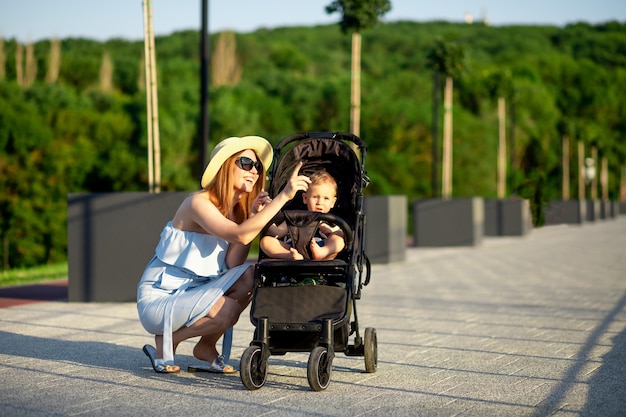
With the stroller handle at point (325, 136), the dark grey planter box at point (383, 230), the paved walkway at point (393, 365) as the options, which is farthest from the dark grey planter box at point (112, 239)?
the dark grey planter box at point (383, 230)

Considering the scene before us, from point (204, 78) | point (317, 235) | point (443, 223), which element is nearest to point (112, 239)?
point (204, 78)

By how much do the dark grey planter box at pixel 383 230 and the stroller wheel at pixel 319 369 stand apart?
12484mm

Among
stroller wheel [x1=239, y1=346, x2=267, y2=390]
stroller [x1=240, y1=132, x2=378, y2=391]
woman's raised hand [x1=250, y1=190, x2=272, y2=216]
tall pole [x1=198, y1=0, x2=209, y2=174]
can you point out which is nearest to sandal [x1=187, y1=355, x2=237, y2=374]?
stroller [x1=240, y1=132, x2=378, y2=391]

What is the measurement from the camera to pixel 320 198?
6.78 m

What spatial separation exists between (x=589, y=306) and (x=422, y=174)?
52.2 m

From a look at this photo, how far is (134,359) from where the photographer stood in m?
7.70

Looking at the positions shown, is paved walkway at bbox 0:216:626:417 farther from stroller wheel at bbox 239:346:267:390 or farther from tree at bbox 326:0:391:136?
tree at bbox 326:0:391:136

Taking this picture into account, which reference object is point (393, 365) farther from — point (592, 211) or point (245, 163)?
point (592, 211)

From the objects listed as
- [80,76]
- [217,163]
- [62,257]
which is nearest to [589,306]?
[217,163]

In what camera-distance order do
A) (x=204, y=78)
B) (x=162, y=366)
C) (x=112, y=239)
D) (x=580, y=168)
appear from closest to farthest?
(x=162, y=366) < (x=112, y=239) < (x=204, y=78) < (x=580, y=168)

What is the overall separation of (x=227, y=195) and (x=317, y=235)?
637mm

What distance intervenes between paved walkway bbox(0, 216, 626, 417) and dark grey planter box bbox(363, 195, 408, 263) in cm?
532

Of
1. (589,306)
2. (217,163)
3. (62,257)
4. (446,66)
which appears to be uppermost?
(446,66)

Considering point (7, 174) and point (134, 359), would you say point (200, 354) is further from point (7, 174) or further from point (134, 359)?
point (7, 174)
